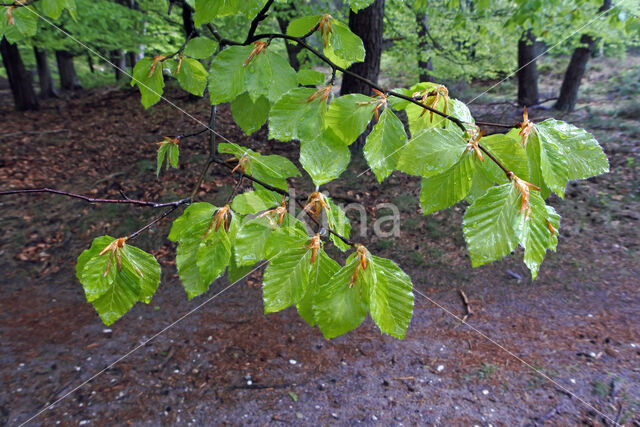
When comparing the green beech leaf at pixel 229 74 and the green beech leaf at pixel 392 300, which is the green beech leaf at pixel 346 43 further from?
the green beech leaf at pixel 392 300

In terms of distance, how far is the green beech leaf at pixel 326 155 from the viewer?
88 centimetres

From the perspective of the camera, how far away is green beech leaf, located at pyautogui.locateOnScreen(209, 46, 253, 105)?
100 cm

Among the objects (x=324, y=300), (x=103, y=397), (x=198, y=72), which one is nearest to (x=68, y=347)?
(x=103, y=397)

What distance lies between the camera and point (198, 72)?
1.27 meters

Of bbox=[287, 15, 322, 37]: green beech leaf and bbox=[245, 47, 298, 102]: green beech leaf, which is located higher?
bbox=[287, 15, 322, 37]: green beech leaf

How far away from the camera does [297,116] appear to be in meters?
0.90

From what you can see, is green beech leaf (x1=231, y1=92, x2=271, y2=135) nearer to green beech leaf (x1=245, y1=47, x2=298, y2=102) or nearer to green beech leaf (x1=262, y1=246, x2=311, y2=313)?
green beech leaf (x1=245, y1=47, x2=298, y2=102)

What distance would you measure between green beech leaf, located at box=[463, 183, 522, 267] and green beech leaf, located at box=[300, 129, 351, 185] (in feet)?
1.10

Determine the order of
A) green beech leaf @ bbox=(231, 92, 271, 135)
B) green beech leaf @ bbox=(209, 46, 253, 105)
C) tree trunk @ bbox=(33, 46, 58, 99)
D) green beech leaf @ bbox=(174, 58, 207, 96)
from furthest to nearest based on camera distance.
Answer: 1. tree trunk @ bbox=(33, 46, 58, 99)
2. green beech leaf @ bbox=(174, 58, 207, 96)
3. green beech leaf @ bbox=(231, 92, 271, 135)
4. green beech leaf @ bbox=(209, 46, 253, 105)

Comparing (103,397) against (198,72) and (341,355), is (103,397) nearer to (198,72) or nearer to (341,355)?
(341,355)

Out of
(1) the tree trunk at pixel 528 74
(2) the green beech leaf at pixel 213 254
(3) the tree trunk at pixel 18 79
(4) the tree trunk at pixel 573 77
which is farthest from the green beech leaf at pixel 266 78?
(3) the tree trunk at pixel 18 79

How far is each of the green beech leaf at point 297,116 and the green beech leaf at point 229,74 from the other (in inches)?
6.8

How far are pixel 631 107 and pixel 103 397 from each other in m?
11.4

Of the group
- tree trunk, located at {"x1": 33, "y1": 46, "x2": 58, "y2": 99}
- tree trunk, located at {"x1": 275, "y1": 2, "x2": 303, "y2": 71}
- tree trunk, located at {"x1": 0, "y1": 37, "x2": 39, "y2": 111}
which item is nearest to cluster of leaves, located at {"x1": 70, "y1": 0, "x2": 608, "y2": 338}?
tree trunk, located at {"x1": 275, "y1": 2, "x2": 303, "y2": 71}
